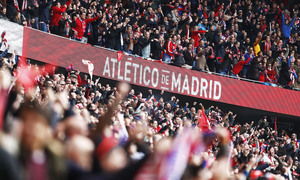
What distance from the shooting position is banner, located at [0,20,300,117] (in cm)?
1372

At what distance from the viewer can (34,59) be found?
13344 mm

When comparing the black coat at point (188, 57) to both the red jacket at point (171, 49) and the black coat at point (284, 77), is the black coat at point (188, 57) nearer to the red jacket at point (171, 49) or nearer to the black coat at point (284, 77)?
the red jacket at point (171, 49)

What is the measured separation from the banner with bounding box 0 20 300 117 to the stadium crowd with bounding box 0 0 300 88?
0.43 meters

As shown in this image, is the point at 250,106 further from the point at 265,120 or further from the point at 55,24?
the point at 55,24

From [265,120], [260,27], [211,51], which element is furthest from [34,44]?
[260,27]

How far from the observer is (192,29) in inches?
744

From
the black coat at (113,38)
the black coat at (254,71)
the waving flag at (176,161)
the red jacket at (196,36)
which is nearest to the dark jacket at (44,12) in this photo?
the black coat at (113,38)

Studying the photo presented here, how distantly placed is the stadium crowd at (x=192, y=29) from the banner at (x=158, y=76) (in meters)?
0.43

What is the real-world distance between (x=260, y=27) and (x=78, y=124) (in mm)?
19354

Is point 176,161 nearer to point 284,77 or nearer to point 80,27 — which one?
point 80,27

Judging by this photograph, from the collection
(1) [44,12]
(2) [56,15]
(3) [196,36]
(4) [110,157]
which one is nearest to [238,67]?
(3) [196,36]

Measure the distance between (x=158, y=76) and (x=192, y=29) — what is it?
3671 millimetres

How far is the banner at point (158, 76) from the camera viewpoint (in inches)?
540

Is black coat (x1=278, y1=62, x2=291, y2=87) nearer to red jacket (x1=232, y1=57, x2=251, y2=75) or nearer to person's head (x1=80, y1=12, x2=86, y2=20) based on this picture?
red jacket (x1=232, y1=57, x2=251, y2=75)
